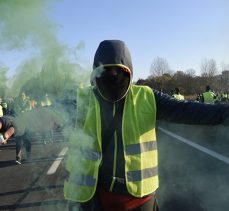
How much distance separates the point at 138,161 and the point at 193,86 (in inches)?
2252

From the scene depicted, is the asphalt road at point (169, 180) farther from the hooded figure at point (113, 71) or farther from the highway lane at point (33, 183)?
the hooded figure at point (113, 71)

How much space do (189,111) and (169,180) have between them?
16.1 feet

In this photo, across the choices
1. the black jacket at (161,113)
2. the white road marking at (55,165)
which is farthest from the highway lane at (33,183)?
the black jacket at (161,113)

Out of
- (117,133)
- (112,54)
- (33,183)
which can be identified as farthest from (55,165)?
(112,54)

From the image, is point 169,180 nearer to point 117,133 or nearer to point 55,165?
point 55,165

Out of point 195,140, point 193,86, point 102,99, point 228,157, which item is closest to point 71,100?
point 102,99

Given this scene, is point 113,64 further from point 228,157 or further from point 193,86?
point 193,86

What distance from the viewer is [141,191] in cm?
277

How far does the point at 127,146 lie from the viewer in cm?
278

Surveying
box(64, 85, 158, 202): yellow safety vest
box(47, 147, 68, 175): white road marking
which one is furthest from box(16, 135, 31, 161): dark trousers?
box(64, 85, 158, 202): yellow safety vest

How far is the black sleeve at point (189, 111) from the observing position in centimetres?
275

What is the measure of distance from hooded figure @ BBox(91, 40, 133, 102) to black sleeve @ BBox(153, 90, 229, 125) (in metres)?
0.26

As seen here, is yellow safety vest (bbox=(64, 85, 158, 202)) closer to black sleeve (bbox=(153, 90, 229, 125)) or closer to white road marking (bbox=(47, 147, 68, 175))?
Result: black sleeve (bbox=(153, 90, 229, 125))

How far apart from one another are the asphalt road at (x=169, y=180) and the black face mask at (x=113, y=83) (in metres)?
3.44
